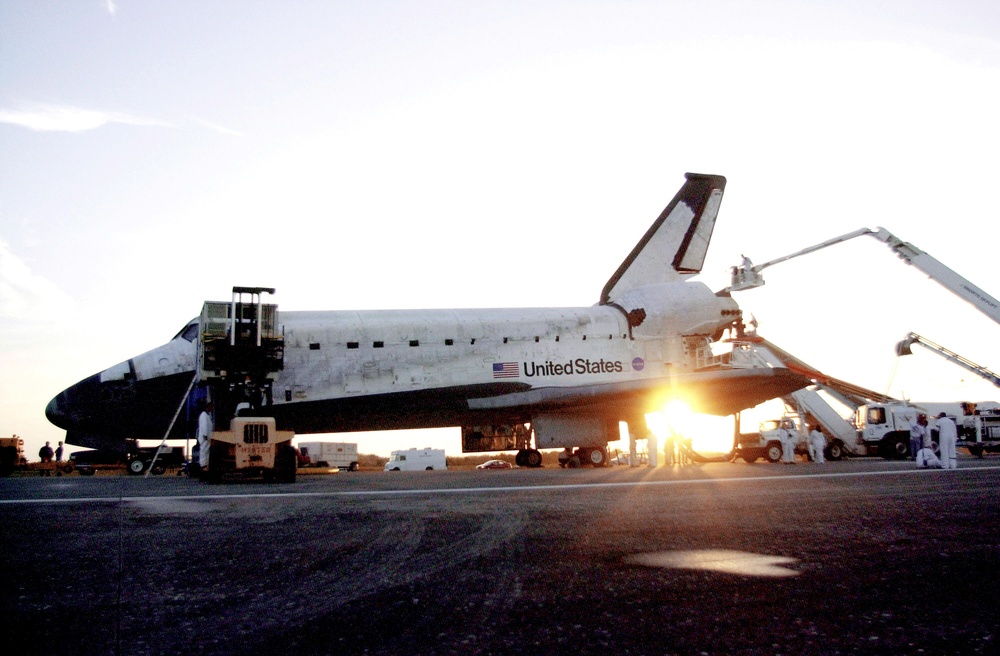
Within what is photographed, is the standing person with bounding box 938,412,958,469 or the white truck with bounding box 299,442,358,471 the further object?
the white truck with bounding box 299,442,358,471

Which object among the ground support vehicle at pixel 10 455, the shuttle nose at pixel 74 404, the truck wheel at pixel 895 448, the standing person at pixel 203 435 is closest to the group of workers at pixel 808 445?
the truck wheel at pixel 895 448

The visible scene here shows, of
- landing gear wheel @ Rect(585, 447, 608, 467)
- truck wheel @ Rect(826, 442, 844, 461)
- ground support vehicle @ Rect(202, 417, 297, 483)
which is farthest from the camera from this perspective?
truck wheel @ Rect(826, 442, 844, 461)

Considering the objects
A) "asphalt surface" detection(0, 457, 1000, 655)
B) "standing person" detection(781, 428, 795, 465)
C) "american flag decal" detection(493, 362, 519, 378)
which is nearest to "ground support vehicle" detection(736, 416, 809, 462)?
"standing person" detection(781, 428, 795, 465)

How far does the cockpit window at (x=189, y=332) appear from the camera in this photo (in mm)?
22344

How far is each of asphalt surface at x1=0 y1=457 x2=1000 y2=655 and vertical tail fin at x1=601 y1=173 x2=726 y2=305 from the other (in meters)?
21.7

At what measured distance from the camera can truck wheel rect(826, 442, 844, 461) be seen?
30172mm

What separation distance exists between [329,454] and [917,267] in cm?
2934

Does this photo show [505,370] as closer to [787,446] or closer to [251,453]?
[251,453]

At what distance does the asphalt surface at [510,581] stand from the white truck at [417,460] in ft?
131

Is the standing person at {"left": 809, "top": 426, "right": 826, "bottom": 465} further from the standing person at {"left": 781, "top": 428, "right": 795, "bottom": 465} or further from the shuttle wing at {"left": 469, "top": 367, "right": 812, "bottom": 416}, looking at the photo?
the shuttle wing at {"left": 469, "top": 367, "right": 812, "bottom": 416}

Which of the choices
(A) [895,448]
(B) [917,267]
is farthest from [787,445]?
(B) [917,267]

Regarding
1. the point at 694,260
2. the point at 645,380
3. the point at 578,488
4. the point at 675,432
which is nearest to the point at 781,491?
the point at 578,488

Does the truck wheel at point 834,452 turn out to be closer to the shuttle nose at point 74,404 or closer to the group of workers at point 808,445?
the group of workers at point 808,445

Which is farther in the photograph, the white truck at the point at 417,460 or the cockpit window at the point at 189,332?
the white truck at the point at 417,460
